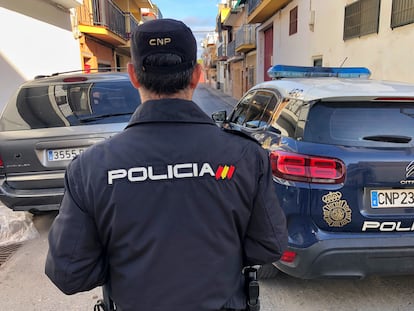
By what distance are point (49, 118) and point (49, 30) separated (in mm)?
6902

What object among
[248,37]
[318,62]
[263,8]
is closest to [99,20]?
[263,8]

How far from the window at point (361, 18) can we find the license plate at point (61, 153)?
6354mm

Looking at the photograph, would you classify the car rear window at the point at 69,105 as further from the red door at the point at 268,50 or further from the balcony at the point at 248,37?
the balcony at the point at 248,37

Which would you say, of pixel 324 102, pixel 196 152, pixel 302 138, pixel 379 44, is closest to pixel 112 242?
pixel 196 152

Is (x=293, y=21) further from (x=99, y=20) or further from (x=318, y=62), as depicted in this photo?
(x=99, y=20)

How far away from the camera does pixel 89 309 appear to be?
269cm

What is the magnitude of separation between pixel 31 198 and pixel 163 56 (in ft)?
9.85

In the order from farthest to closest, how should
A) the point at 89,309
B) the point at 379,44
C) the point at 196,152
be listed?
1. the point at 379,44
2. the point at 89,309
3. the point at 196,152

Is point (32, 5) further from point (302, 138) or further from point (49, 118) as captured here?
point (302, 138)

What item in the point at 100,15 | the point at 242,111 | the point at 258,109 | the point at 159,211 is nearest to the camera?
the point at 159,211

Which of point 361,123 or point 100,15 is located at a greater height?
point 100,15

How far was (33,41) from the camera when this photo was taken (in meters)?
8.58

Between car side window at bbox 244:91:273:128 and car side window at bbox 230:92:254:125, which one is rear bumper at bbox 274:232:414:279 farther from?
car side window at bbox 230:92:254:125

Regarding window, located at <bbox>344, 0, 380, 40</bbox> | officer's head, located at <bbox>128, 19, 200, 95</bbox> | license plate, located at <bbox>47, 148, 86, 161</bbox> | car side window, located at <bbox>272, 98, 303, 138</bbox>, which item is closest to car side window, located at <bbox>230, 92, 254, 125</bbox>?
car side window, located at <bbox>272, 98, 303, 138</bbox>
